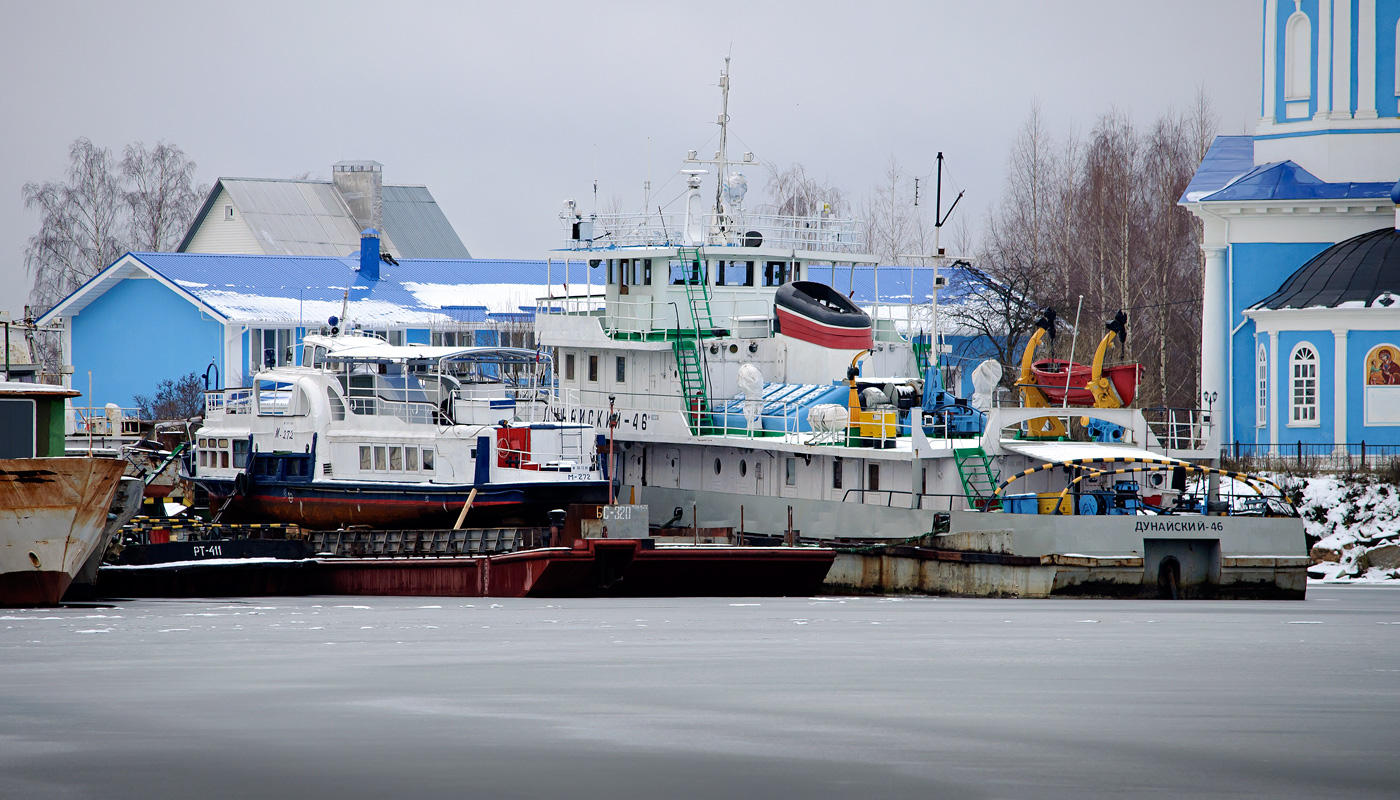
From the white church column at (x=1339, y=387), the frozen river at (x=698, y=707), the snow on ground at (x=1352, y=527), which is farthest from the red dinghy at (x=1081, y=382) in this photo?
the white church column at (x=1339, y=387)

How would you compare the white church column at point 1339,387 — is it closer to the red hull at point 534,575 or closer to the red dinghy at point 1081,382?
the red dinghy at point 1081,382

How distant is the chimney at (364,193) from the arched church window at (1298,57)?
44.7 meters

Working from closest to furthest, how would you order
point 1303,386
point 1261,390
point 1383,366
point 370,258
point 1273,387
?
point 1383,366 < point 1303,386 < point 1273,387 < point 1261,390 < point 370,258

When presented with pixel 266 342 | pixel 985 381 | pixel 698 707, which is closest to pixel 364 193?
pixel 266 342

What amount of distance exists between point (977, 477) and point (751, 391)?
5.06 meters

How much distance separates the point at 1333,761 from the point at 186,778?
8354 mm

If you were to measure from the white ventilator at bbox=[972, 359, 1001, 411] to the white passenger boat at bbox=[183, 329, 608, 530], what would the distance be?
7.00 meters

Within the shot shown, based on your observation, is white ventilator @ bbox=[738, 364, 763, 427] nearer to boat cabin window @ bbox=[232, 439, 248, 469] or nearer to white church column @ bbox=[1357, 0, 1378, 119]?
boat cabin window @ bbox=[232, 439, 248, 469]

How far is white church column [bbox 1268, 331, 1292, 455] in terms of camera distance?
38.7m

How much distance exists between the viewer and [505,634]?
20.7m

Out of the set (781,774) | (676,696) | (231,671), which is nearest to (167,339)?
(231,671)

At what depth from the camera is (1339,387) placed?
37500 millimetres

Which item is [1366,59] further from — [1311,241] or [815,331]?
[815,331]

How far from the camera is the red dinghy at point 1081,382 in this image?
1138 inches
